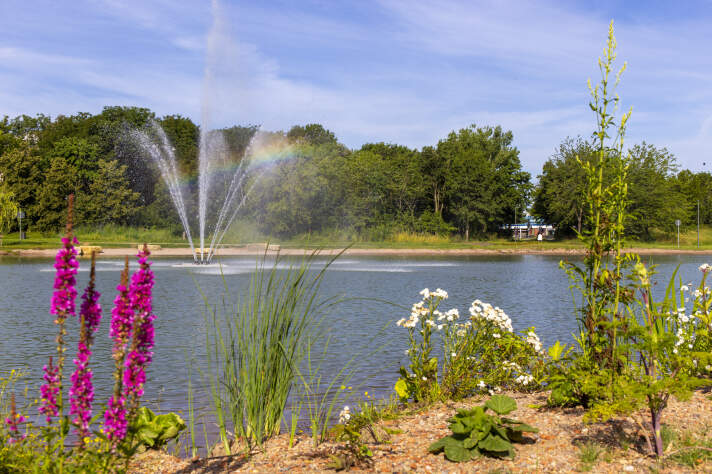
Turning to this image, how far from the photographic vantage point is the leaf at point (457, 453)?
4086 millimetres

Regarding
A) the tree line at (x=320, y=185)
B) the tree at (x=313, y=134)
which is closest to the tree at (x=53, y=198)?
the tree line at (x=320, y=185)

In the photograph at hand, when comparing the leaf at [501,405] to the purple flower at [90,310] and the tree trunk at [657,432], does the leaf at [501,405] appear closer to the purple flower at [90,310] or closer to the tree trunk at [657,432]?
the tree trunk at [657,432]

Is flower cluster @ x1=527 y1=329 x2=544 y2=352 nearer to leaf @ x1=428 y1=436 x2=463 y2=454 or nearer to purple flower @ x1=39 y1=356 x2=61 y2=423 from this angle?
leaf @ x1=428 y1=436 x2=463 y2=454

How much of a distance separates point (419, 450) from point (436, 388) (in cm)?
158

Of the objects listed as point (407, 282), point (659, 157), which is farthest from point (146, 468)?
point (659, 157)

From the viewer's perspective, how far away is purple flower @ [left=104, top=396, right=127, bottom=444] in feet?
9.77

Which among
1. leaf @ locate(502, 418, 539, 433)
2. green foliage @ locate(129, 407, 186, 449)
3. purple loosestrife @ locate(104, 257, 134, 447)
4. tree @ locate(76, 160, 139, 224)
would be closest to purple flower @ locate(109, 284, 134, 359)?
purple loosestrife @ locate(104, 257, 134, 447)

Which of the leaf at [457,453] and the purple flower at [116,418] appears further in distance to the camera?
the leaf at [457,453]

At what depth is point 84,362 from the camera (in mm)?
2951

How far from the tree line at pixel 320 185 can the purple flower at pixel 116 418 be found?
42.9 meters

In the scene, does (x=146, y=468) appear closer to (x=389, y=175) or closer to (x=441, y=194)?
(x=389, y=175)

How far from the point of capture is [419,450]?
4391 mm

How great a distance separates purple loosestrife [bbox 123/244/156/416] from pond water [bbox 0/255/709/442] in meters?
0.57

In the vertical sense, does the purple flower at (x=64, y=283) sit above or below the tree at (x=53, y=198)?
below
